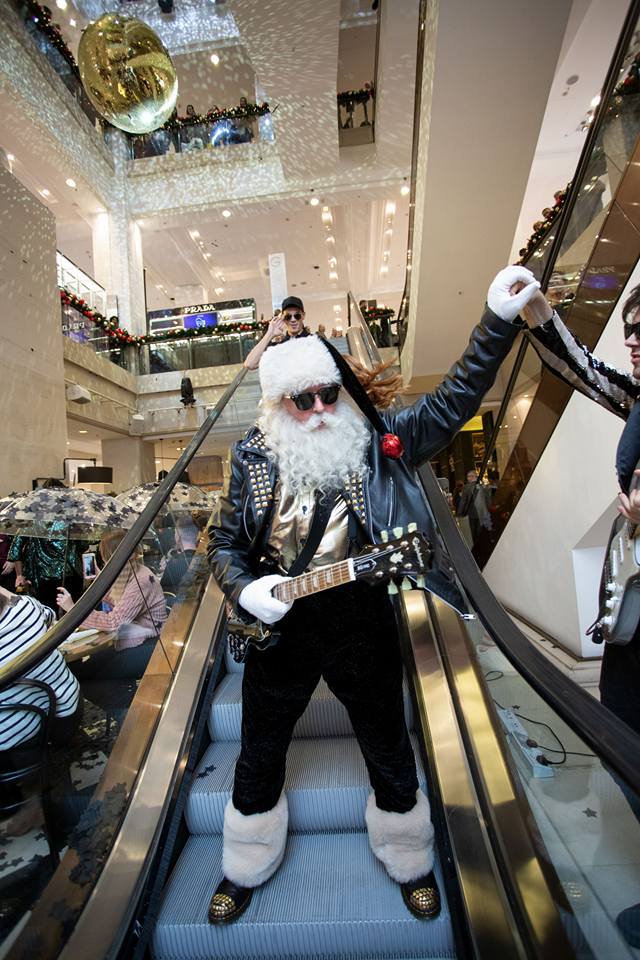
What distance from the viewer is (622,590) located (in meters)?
1.55

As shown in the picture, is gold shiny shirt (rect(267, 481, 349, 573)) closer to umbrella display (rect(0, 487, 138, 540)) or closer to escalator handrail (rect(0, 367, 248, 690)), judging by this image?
escalator handrail (rect(0, 367, 248, 690))

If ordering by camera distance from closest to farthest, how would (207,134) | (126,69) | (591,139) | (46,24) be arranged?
(591,139)
(126,69)
(46,24)
(207,134)

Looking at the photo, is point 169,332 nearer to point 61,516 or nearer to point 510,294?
point 61,516

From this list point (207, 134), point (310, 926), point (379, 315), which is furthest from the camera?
point (207, 134)

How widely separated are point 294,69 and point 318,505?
30.8ft

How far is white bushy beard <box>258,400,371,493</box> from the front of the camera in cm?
159

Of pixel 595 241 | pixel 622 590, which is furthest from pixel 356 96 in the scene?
pixel 622 590

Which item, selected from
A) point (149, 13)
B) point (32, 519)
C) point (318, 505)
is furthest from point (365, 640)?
point (149, 13)

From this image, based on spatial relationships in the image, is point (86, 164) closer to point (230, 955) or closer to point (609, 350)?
point (609, 350)

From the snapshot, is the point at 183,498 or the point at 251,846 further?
the point at 183,498

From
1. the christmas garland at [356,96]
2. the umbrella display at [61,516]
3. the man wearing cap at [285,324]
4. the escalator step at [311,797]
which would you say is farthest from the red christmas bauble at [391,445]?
the christmas garland at [356,96]

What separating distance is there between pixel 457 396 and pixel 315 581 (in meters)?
0.71

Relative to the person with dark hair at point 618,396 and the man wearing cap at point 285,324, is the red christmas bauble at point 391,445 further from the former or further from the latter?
the man wearing cap at point 285,324

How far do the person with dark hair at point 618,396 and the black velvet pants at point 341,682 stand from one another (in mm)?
738
